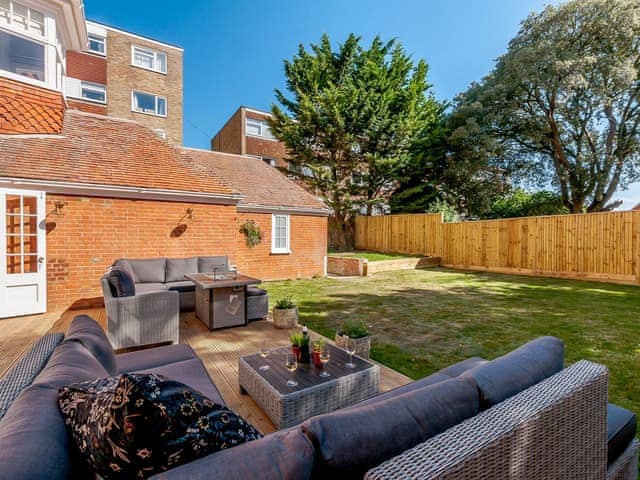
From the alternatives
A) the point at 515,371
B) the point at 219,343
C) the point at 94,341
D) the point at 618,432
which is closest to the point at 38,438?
the point at 94,341

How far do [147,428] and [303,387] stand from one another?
6.00 feet

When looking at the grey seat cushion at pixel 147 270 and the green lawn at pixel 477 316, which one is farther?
the grey seat cushion at pixel 147 270

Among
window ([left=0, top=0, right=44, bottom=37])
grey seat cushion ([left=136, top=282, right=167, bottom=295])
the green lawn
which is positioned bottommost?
the green lawn

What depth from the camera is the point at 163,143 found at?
31.7 feet

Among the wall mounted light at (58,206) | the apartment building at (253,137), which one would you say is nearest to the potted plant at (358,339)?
the wall mounted light at (58,206)

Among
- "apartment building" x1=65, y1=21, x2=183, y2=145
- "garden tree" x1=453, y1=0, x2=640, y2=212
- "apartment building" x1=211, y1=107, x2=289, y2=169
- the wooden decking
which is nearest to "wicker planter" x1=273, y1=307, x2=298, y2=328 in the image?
the wooden decking

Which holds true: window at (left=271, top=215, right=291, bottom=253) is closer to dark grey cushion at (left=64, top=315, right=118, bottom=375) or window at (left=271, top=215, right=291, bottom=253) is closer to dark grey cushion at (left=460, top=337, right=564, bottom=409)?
dark grey cushion at (left=64, top=315, right=118, bottom=375)

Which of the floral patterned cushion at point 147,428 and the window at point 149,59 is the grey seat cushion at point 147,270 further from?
the window at point 149,59

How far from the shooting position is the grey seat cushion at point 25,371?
56.2 inches

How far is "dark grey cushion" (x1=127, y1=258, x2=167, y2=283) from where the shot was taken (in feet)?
22.8

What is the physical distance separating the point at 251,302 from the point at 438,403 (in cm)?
506

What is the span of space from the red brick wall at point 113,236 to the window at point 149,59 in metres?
12.7

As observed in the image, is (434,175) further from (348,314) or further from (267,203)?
(348,314)

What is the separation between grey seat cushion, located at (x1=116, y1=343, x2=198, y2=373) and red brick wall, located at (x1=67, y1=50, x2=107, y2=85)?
721 inches
